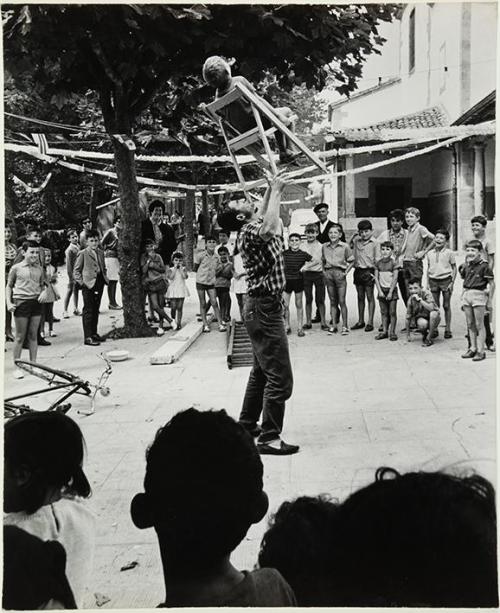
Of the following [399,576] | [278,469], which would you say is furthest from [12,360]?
[399,576]

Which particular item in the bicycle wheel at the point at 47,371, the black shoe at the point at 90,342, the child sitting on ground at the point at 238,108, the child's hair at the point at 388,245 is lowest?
the black shoe at the point at 90,342

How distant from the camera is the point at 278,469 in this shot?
12.3 feet

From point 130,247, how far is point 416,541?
23.8ft

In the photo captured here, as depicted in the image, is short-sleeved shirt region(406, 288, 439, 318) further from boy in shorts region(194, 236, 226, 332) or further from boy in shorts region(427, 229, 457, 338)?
boy in shorts region(194, 236, 226, 332)

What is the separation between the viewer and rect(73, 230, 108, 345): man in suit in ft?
22.7

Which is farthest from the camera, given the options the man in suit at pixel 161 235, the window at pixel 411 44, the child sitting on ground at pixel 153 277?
the window at pixel 411 44

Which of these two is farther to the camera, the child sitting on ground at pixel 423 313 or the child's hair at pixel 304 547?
the child sitting on ground at pixel 423 313

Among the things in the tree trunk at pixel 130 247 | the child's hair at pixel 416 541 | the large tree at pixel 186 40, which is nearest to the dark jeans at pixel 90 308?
the tree trunk at pixel 130 247

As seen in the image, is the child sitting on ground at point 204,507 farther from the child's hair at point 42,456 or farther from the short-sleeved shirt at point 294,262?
the short-sleeved shirt at point 294,262

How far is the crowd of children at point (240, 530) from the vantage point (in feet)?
4.47

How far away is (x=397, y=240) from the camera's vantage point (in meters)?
7.81

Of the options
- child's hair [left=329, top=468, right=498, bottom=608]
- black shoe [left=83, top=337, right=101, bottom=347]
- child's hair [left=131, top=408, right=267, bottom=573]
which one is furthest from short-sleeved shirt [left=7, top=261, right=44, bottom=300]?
child's hair [left=329, top=468, right=498, bottom=608]

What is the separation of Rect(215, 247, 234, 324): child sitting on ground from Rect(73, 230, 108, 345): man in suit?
5.65 ft

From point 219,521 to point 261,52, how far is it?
329 centimetres
